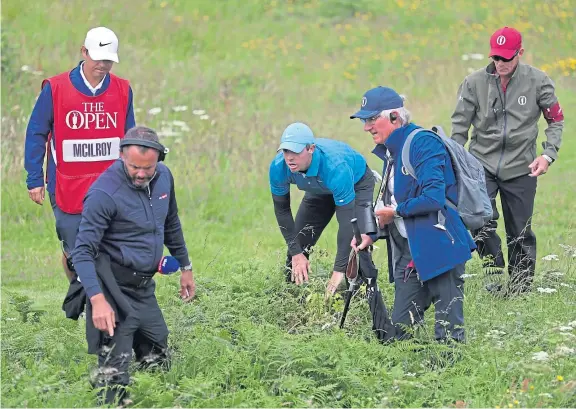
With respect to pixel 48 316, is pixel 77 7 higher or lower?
higher

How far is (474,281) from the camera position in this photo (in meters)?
8.62

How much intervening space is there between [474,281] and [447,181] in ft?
6.81

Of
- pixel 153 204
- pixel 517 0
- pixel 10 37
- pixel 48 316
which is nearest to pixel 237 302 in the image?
pixel 48 316

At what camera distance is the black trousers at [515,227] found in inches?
351

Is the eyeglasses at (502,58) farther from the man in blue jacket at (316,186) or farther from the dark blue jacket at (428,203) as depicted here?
the dark blue jacket at (428,203)

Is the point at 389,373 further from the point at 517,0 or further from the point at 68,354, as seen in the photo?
the point at 517,0

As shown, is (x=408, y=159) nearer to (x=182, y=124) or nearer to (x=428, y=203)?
(x=428, y=203)

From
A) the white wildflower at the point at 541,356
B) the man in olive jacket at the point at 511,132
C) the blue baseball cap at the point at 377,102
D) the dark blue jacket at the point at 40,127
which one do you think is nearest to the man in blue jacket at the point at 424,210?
the blue baseball cap at the point at 377,102

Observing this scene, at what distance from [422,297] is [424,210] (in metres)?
0.74

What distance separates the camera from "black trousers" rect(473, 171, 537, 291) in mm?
8922

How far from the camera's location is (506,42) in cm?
847

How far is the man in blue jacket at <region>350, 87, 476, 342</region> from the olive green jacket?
215 centimetres

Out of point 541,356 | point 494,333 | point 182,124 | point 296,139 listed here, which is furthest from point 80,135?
point 182,124

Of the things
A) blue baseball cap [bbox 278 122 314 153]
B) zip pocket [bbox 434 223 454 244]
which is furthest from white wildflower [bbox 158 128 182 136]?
zip pocket [bbox 434 223 454 244]
